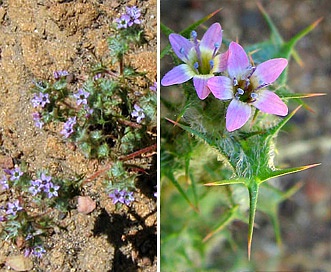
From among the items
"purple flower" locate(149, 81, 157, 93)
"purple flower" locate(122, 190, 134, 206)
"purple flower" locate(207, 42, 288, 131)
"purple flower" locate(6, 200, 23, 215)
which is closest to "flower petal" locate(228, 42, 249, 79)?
"purple flower" locate(207, 42, 288, 131)

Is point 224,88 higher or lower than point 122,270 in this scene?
higher

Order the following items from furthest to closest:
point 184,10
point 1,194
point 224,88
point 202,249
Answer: point 184,10 < point 202,249 < point 1,194 < point 224,88

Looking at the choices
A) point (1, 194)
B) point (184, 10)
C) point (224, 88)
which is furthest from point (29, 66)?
point (184, 10)

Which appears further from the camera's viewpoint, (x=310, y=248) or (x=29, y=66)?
(x=310, y=248)

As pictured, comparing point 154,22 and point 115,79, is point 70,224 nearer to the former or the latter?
point 115,79

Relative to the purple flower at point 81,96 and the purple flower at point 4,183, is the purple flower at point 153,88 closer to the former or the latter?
the purple flower at point 81,96
